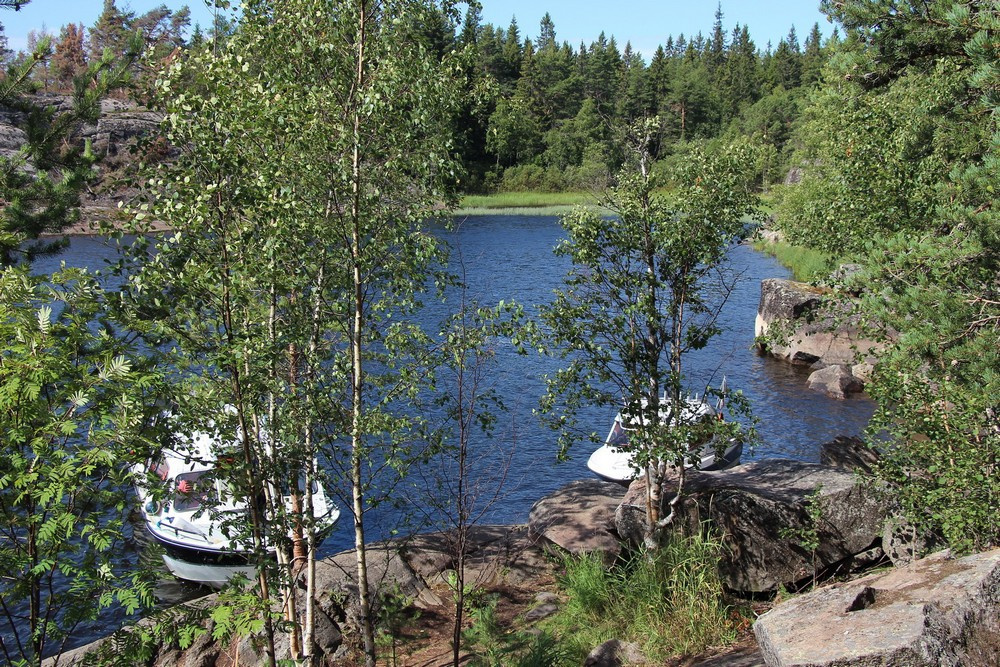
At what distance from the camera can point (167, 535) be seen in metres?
16.0

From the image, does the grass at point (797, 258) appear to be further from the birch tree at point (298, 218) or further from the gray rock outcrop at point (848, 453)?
the birch tree at point (298, 218)

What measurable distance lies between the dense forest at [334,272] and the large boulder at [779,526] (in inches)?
21.1

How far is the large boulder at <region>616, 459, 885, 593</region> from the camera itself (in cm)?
1140

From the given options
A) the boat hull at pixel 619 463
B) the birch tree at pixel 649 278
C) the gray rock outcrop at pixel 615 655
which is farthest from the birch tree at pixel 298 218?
the boat hull at pixel 619 463

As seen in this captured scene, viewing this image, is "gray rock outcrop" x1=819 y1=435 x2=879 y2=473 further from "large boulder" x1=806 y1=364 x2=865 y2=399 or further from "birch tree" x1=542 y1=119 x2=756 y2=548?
"large boulder" x1=806 y1=364 x2=865 y2=399

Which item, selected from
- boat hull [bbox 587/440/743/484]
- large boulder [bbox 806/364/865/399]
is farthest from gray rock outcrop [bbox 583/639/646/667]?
large boulder [bbox 806/364/865/399]

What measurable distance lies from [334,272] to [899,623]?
648cm

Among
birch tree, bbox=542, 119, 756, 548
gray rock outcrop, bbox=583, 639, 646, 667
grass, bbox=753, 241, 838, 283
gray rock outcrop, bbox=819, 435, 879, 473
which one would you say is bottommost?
gray rock outcrop, bbox=583, 639, 646, 667

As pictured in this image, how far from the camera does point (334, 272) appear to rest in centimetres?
925

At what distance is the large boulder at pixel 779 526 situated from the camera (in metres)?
11.4

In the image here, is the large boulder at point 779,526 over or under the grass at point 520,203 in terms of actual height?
under

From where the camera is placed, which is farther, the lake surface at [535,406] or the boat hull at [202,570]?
the lake surface at [535,406]

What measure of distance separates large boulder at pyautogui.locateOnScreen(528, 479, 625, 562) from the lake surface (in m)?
1.09

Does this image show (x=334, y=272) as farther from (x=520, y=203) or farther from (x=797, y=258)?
(x=520, y=203)
